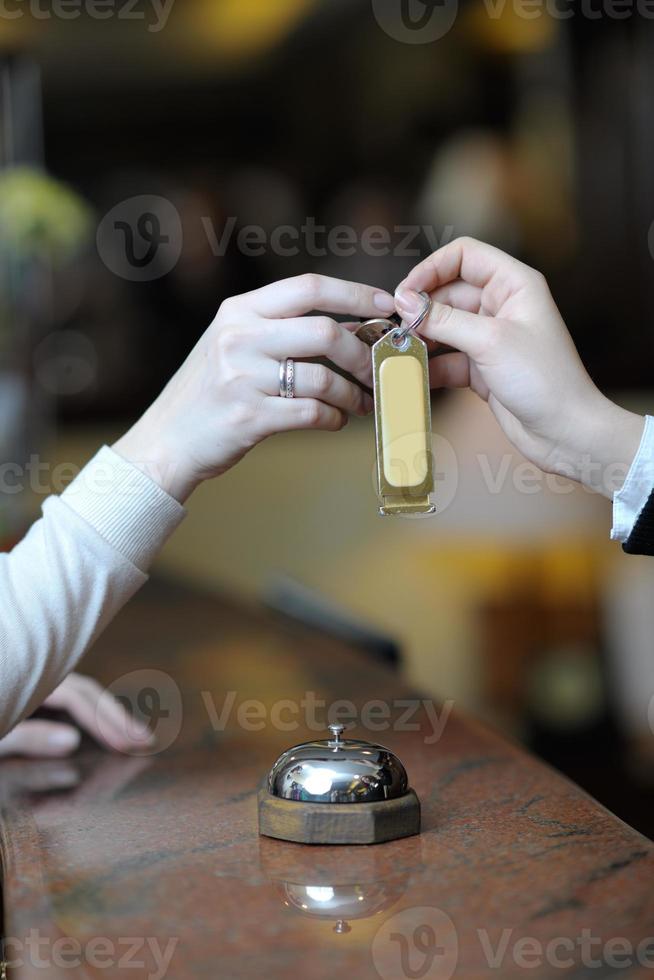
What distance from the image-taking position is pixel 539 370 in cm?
90

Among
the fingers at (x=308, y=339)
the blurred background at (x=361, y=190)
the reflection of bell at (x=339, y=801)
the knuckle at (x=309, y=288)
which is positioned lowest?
the reflection of bell at (x=339, y=801)

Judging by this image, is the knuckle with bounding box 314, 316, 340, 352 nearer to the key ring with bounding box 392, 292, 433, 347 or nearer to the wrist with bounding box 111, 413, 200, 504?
the key ring with bounding box 392, 292, 433, 347

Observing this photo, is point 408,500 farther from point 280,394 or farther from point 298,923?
point 298,923

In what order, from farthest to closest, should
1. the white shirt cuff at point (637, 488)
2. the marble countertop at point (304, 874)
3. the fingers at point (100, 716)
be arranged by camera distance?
the fingers at point (100, 716) < the white shirt cuff at point (637, 488) < the marble countertop at point (304, 874)

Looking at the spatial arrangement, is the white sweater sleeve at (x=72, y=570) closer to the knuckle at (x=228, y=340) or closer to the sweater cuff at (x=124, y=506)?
the sweater cuff at (x=124, y=506)

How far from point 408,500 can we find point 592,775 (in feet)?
9.05

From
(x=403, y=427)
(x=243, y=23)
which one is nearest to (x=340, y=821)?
(x=403, y=427)

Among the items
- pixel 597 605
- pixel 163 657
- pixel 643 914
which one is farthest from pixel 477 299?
pixel 597 605

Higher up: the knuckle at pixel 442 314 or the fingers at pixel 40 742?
the knuckle at pixel 442 314

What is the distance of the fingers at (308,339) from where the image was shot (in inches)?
35.4

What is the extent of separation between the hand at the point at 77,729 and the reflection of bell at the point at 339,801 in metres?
0.36

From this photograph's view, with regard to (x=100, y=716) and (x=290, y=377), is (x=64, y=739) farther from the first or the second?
(x=290, y=377)

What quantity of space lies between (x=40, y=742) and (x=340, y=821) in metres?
0.43

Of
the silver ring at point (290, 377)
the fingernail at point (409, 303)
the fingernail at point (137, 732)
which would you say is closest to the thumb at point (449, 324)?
the fingernail at point (409, 303)
